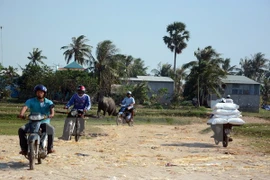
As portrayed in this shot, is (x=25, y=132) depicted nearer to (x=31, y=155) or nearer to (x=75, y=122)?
(x=31, y=155)

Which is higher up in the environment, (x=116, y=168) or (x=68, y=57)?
(x=68, y=57)

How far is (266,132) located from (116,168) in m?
14.2

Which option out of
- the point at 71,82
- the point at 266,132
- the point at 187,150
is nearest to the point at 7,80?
A: the point at 71,82

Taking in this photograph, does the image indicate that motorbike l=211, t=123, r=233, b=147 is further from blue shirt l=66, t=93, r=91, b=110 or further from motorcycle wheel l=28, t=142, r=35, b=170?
motorcycle wheel l=28, t=142, r=35, b=170

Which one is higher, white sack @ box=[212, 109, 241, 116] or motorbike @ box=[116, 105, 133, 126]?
white sack @ box=[212, 109, 241, 116]

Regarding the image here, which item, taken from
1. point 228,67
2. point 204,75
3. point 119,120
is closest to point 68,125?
point 119,120

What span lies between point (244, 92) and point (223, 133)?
168ft

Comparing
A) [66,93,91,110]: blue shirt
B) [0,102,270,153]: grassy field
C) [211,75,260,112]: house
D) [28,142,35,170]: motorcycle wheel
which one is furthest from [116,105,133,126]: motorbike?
[211,75,260,112]: house

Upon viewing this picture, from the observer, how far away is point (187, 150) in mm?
13195

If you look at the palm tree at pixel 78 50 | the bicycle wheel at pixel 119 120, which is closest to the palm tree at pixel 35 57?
the palm tree at pixel 78 50

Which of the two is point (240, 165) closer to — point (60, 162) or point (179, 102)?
point (60, 162)

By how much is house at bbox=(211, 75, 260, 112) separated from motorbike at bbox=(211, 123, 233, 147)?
48442 mm

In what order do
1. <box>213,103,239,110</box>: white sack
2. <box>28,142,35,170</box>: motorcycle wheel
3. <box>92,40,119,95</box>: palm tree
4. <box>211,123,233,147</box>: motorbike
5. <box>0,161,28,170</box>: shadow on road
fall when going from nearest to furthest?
1. <box>28,142,35,170</box>: motorcycle wheel
2. <box>0,161,28,170</box>: shadow on road
3. <box>211,123,233,147</box>: motorbike
4. <box>213,103,239,110</box>: white sack
5. <box>92,40,119,95</box>: palm tree

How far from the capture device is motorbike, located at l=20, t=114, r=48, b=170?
28.9 feet
